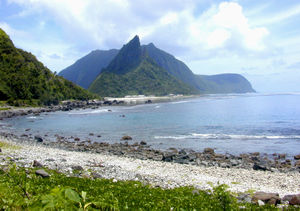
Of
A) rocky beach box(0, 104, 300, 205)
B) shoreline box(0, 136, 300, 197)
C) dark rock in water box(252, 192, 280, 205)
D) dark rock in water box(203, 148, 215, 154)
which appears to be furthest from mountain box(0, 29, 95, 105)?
dark rock in water box(252, 192, 280, 205)

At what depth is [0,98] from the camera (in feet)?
360

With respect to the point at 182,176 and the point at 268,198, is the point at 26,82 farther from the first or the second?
the point at 268,198

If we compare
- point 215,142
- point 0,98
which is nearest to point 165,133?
point 215,142

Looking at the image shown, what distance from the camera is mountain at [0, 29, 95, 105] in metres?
120

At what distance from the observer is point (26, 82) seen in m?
132

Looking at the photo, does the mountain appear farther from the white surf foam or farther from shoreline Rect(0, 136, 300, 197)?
shoreline Rect(0, 136, 300, 197)

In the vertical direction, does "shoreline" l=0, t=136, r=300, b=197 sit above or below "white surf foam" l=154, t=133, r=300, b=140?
above

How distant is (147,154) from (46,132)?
3154 cm

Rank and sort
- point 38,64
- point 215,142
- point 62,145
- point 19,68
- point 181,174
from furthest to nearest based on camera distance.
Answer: point 38,64
point 19,68
point 215,142
point 62,145
point 181,174

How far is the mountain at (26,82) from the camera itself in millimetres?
119750

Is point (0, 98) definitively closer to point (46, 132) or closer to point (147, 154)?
point (46, 132)

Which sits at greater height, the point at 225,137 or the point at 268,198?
the point at 268,198

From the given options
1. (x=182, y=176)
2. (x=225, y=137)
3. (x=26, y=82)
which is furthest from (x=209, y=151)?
(x=26, y=82)

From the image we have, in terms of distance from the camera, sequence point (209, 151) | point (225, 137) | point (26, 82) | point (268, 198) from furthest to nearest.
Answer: point (26, 82)
point (225, 137)
point (209, 151)
point (268, 198)
